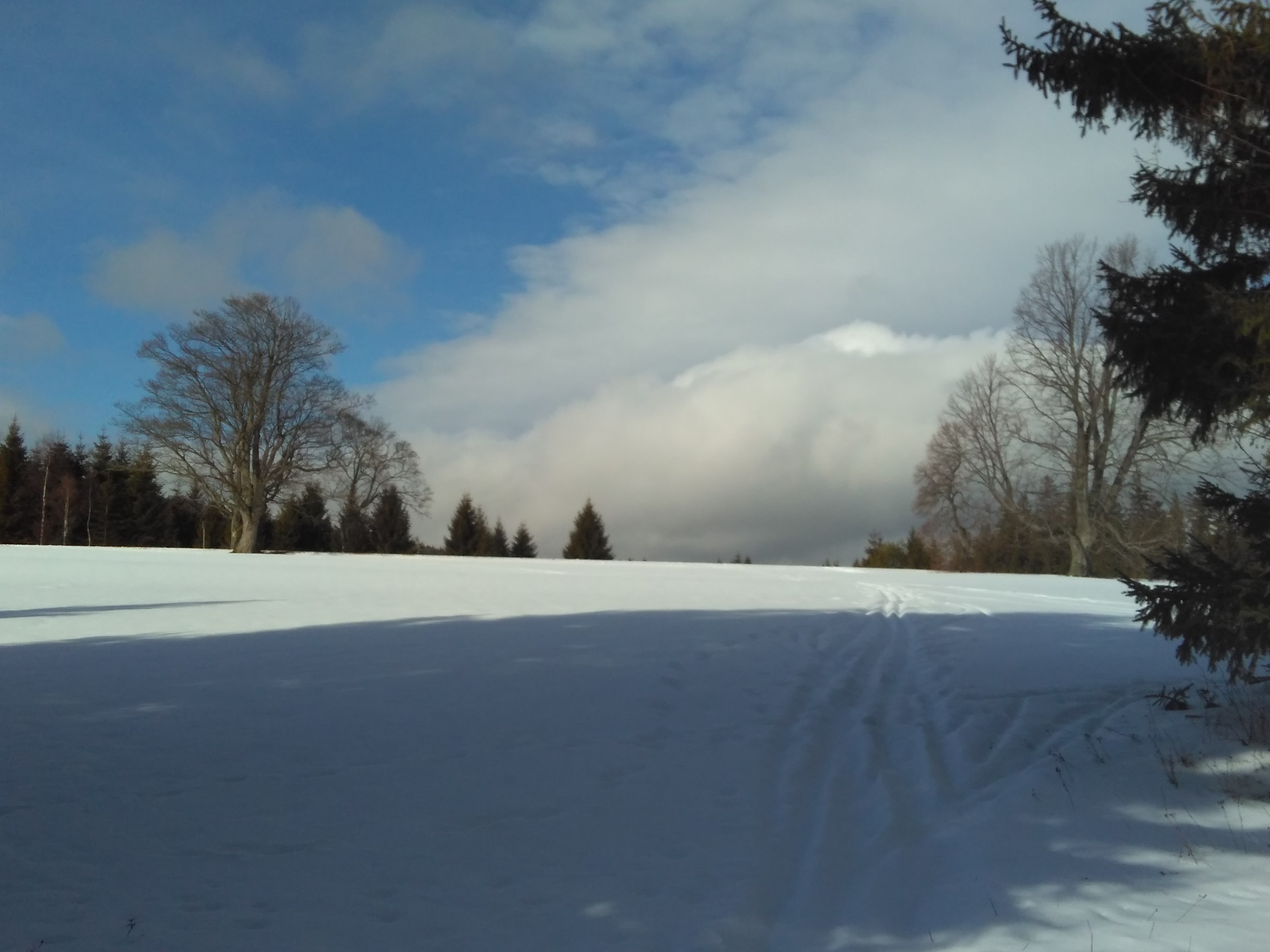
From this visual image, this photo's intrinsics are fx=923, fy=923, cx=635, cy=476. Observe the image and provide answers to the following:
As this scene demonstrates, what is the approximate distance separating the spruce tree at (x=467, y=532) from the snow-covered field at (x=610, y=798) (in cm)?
5717

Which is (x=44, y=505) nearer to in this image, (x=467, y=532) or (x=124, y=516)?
(x=124, y=516)

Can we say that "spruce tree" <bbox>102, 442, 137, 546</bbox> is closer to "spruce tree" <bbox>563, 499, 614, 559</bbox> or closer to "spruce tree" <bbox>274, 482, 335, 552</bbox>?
"spruce tree" <bbox>274, 482, 335, 552</bbox>

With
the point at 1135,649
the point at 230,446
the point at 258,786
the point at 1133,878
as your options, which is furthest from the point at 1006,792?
the point at 230,446

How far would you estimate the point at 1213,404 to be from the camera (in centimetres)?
729

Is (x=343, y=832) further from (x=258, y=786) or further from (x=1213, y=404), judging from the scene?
(x=1213, y=404)

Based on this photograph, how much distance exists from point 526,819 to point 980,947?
2877 mm

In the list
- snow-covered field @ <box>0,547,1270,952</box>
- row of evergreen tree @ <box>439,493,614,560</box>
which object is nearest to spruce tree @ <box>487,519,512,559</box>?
row of evergreen tree @ <box>439,493,614,560</box>

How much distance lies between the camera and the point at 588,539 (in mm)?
68562

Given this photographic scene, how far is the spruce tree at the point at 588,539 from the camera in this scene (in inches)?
2687

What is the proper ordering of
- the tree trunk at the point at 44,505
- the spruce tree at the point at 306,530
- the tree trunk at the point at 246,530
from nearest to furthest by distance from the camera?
1. the tree trunk at the point at 246,530
2. the tree trunk at the point at 44,505
3. the spruce tree at the point at 306,530

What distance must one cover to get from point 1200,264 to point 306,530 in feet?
194

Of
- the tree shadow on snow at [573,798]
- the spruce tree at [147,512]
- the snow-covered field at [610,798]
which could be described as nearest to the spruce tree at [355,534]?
the spruce tree at [147,512]

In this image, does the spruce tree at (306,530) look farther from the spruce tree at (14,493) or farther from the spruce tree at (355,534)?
the spruce tree at (14,493)

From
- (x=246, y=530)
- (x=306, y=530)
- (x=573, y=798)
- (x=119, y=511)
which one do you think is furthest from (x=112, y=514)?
(x=573, y=798)
